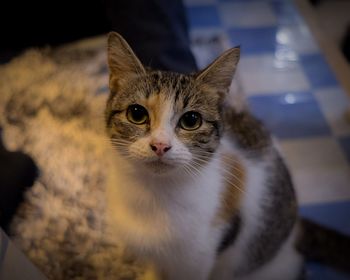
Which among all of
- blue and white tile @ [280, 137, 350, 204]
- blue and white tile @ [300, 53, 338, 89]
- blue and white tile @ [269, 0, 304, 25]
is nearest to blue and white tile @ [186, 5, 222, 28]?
blue and white tile @ [269, 0, 304, 25]

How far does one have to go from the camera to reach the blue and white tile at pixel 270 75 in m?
1.67

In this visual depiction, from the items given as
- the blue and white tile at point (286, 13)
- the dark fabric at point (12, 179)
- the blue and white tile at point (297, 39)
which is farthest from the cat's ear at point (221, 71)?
the blue and white tile at point (286, 13)

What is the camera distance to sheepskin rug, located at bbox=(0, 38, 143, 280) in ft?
3.70

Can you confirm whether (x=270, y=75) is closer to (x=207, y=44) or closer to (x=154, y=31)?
(x=207, y=44)

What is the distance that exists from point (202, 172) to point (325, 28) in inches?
38.5

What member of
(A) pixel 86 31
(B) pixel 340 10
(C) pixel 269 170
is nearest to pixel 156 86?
(C) pixel 269 170

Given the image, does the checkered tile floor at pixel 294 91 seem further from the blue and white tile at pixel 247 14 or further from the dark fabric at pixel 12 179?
the dark fabric at pixel 12 179

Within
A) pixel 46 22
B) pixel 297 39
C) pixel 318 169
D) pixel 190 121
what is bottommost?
pixel 318 169

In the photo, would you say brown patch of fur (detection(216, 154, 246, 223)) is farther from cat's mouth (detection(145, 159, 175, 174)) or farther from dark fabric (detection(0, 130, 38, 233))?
dark fabric (detection(0, 130, 38, 233))

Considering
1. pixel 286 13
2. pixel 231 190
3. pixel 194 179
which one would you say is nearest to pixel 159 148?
pixel 194 179

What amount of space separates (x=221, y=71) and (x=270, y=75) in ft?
3.23

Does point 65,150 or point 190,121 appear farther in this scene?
point 65,150

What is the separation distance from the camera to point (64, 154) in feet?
4.32

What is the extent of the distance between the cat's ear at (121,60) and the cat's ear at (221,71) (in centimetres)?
13
